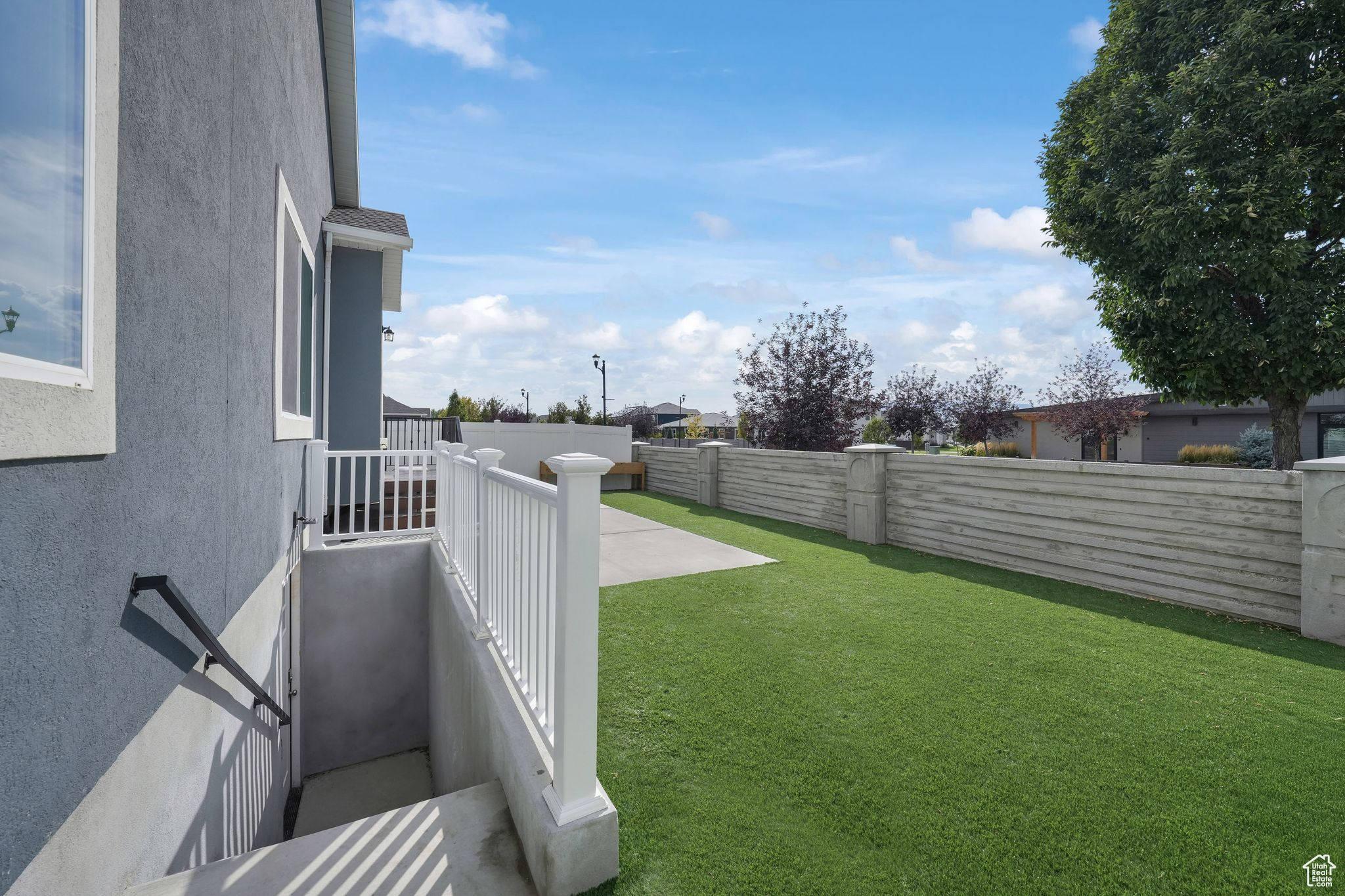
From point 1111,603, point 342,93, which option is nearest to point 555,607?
point 1111,603

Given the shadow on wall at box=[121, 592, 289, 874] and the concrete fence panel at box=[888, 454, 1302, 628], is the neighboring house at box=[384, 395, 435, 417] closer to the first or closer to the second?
the shadow on wall at box=[121, 592, 289, 874]

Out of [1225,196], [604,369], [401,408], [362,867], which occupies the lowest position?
[362,867]

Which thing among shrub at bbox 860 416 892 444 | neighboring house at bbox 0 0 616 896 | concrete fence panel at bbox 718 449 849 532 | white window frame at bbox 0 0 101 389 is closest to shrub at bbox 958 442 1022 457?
shrub at bbox 860 416 892 444

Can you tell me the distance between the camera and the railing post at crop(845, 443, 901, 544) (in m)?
→ 7.32

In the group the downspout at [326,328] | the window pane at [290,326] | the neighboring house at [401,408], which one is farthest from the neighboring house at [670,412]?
Answer: the window pane at [290,326]

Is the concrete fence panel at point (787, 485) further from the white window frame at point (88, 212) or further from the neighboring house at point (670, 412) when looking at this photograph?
the neighboring house at point (670, 412)

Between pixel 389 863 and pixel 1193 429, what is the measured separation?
27.2 meters

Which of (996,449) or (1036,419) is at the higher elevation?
(1036,419)

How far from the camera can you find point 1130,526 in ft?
16.7

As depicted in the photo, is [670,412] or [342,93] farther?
[670,412]

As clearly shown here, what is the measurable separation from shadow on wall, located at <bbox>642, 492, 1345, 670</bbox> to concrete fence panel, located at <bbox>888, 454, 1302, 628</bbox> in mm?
138

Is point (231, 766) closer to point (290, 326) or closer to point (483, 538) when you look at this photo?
point (483, 538)

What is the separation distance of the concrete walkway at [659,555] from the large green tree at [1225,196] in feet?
23.1

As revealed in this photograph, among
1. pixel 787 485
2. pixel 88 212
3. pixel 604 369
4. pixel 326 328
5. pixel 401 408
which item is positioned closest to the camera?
pixel 88 212
